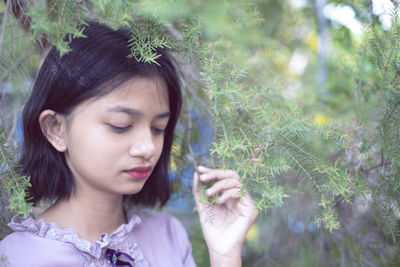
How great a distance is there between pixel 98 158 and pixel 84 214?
24 centimetres

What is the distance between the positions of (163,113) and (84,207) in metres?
0.39

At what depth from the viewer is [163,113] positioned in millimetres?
1104

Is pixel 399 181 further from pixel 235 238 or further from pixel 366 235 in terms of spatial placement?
pixel 235 238

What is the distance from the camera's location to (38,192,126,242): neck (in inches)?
45.3

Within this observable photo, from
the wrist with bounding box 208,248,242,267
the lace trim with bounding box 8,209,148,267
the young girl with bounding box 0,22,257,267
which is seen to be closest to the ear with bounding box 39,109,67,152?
the young girl with bounding box 0,22,257,267

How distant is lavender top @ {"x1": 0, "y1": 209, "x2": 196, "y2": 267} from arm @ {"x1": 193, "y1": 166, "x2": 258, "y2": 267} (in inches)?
7.5

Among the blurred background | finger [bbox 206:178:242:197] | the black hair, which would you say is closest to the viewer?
the blurred background

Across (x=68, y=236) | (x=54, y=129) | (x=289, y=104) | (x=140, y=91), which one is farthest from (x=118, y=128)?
(x=289, y=104)

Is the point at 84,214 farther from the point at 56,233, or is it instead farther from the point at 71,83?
the point at 71,83

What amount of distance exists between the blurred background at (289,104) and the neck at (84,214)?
145mm

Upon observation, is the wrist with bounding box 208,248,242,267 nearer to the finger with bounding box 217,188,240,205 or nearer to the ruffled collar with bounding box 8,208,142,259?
the finger with bounding box 217,188,240,205

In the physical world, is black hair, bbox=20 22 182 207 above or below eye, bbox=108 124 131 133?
above

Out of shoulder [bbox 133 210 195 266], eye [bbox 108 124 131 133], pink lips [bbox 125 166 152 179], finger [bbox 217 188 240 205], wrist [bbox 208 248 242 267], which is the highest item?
eye [bbox 108 124 131 133]

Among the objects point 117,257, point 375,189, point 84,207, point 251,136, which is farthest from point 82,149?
point 375,189
